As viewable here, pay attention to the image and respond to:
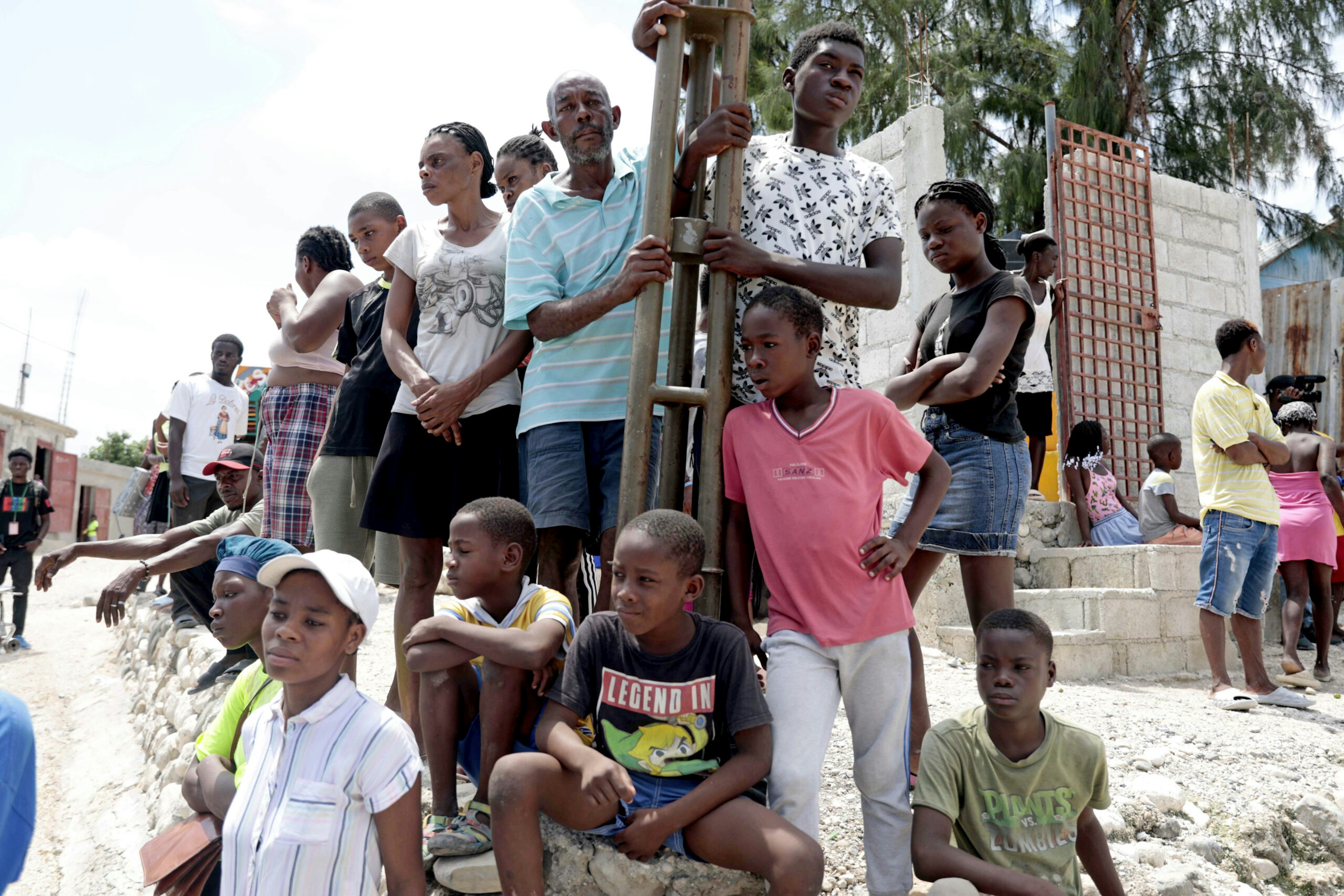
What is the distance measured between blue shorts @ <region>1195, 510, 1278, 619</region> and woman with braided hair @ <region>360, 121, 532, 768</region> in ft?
12.3

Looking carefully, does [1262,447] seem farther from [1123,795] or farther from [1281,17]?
[1281,17]

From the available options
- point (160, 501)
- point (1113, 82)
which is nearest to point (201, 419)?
point (160, 501)

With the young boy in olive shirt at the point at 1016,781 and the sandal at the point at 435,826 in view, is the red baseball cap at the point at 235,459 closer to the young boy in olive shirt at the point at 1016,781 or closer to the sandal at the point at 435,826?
the sandal at the point at 435,826

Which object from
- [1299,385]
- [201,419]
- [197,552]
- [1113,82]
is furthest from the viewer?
[1113,82]

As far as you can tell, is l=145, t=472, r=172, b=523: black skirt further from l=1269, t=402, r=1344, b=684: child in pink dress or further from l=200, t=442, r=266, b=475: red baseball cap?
l=1269, t=402, r=1344, b=684: child in pink dress

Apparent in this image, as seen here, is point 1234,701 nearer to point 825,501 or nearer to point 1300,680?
point 1300,680

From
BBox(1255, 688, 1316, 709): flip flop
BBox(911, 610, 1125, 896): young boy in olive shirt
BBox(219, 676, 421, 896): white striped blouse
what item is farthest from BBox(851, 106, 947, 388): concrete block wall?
BBox(219, 676, 421, 896): white striped blouse

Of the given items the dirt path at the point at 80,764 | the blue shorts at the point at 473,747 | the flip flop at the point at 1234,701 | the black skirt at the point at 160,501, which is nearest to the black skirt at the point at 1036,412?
the flip flop at the point at 1234,701

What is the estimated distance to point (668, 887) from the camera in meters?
2.26

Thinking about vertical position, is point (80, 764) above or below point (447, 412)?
below

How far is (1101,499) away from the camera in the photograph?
732 cm

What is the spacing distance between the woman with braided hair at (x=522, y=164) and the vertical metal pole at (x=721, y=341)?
5.34 feet

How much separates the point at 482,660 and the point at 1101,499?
236 inches

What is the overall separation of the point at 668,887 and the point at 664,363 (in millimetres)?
1531
